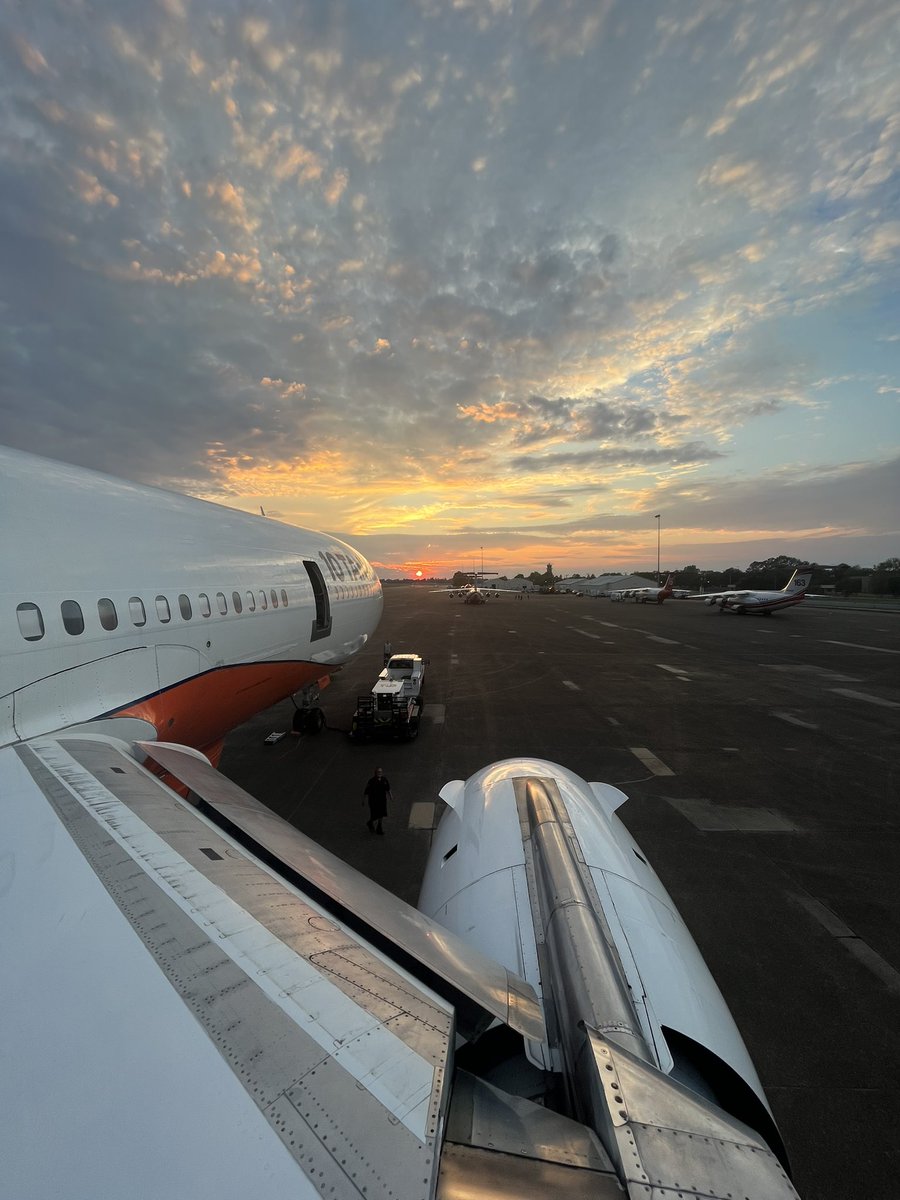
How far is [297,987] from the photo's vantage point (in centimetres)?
192

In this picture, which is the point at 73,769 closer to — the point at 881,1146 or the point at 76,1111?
the point at 76,1111

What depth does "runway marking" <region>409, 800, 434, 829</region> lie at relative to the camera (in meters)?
9.74

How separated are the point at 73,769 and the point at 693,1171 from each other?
4.53 m

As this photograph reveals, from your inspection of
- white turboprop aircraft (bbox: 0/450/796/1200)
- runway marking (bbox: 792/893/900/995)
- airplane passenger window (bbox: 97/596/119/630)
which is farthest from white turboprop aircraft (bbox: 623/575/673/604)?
white turboprop aircraft (bbox: 0/450/796/1200)

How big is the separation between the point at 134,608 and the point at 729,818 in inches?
413

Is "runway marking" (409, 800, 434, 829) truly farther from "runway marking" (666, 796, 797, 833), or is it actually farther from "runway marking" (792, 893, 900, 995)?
"runway marking" (792, 893, 900, 995)

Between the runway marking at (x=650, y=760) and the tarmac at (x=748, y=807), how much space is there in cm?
7

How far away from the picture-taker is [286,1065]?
1.57 metres

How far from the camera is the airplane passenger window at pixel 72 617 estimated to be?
217 inches

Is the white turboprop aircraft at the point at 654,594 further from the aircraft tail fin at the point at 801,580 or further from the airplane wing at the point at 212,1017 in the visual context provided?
the airplane wing at the point at 212,1017

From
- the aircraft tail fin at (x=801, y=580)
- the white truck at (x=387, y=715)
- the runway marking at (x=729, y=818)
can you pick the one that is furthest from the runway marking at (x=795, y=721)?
the aircraft tail fin at (x=801, y=580)

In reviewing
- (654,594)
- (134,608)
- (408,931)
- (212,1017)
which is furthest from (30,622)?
(654,594)

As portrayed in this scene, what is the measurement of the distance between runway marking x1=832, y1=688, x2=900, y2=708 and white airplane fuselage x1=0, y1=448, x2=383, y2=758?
19.8 meters

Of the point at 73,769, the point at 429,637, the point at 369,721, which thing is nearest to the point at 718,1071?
the point at 73,769
